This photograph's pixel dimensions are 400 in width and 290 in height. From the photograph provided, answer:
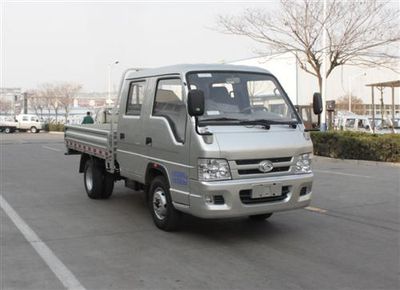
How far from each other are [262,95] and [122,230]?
2690mm

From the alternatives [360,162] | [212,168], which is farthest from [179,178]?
[360,162]

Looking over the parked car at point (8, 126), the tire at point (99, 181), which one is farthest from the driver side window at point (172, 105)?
the parked car at point (8, 126)

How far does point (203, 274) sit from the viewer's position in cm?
533

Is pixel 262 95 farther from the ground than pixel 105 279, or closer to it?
farther from the ground

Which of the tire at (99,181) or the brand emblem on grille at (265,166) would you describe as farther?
the tire at (99,181)

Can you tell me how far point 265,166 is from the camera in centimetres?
646

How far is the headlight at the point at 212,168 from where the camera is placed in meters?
6.23

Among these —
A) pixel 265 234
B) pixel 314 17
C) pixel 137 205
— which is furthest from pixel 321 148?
pixel 265 234

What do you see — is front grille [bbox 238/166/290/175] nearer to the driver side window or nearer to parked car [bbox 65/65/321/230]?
parked car [bbox 65/65/321/230]

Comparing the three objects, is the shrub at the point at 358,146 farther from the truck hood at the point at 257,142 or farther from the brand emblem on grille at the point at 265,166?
the brand emblem on grille at the point at 265,166

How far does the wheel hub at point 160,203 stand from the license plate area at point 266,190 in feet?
4.33

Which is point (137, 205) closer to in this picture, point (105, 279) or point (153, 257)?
point (153, 257)

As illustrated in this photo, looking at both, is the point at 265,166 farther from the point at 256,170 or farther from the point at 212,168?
the point at 212,168

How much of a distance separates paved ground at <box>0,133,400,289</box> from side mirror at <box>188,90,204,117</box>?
5.36ft
